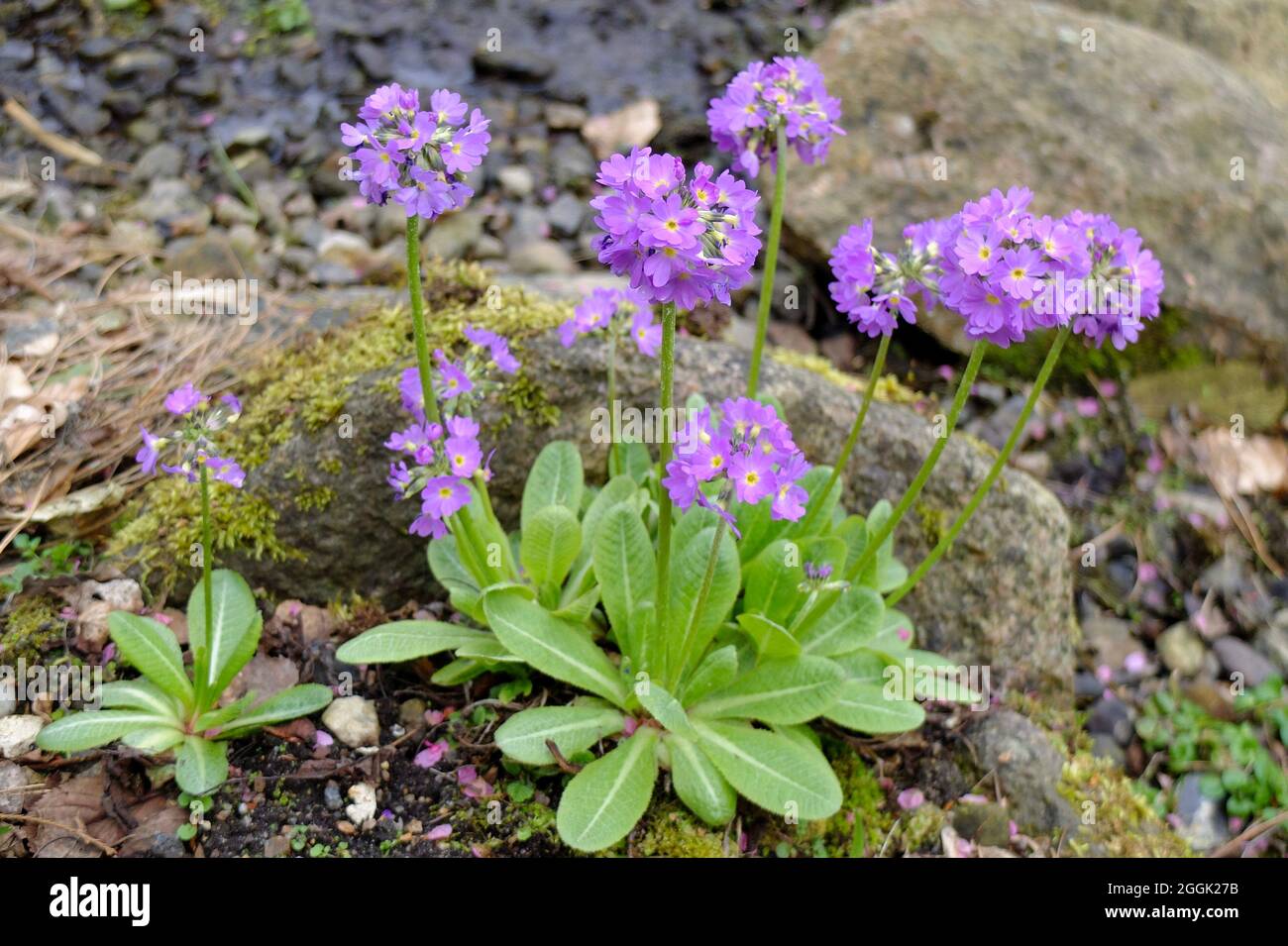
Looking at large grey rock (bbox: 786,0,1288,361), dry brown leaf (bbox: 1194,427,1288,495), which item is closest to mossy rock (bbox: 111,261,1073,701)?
large grey rock (bbox: 786,0,1288,361)

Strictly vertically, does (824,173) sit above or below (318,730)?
above

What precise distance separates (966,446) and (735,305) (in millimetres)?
1965

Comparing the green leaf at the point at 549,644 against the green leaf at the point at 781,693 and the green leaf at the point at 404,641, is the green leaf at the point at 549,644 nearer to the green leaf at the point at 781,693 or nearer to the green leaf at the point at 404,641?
the green leaf at the point at 404,641

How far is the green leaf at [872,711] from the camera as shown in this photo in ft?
11.7

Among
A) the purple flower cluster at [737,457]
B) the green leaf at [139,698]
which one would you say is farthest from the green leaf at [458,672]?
the purple flower cluster at [737,457]

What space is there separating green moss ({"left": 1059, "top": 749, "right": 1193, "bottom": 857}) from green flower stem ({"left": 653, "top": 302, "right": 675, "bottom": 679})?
171cm

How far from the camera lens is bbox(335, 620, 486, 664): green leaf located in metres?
3.45

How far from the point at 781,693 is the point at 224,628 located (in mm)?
1869

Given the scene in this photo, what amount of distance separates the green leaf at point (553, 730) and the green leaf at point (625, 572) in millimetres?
225

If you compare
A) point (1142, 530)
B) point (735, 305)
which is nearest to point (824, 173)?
point (735, 305)

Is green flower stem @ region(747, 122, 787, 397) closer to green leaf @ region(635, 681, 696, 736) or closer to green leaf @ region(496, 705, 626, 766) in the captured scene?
green leaf @ region(635, 681, 696, 736)

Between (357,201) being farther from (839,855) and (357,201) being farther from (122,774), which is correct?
(839,855)

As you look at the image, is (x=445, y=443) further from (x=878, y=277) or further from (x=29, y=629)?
(x=29, y=629)

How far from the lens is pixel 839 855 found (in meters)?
3.63
